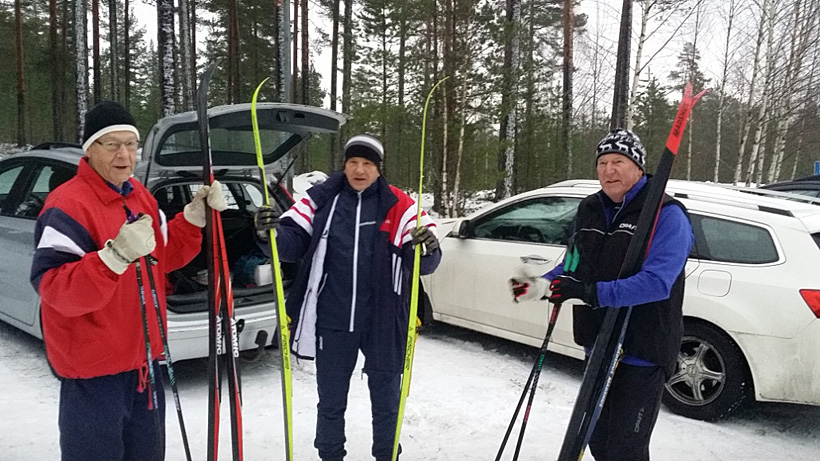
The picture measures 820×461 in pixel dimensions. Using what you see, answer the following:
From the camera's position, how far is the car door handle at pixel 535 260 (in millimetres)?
4306

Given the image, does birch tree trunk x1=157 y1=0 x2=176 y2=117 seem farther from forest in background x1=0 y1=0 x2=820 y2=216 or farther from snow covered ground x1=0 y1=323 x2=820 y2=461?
snow covered ground x1=0 y1=323 x2=820 y2=461

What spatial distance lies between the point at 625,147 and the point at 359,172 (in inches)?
48.3

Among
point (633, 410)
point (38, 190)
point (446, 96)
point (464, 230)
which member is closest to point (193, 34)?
point (446, 96)

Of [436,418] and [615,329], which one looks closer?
[615,329]

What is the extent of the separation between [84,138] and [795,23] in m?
18.7

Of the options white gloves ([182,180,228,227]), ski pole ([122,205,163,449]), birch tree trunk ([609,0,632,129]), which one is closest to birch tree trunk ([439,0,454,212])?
birch tree trunk ([609,0,632,129])

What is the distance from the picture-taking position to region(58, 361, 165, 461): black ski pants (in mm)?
1818

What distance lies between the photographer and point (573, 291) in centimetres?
213

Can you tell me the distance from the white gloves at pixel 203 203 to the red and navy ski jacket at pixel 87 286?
0.53ft

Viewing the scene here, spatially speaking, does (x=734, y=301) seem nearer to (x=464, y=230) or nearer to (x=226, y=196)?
(x=464, y=230)

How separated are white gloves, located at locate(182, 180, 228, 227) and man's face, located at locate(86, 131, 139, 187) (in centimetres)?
29

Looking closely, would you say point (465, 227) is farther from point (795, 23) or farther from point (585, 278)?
point (795, 23)

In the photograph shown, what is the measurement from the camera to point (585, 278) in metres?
2.36

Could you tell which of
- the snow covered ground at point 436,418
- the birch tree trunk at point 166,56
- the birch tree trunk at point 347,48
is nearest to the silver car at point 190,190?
the snow covered ground at point 436,418
